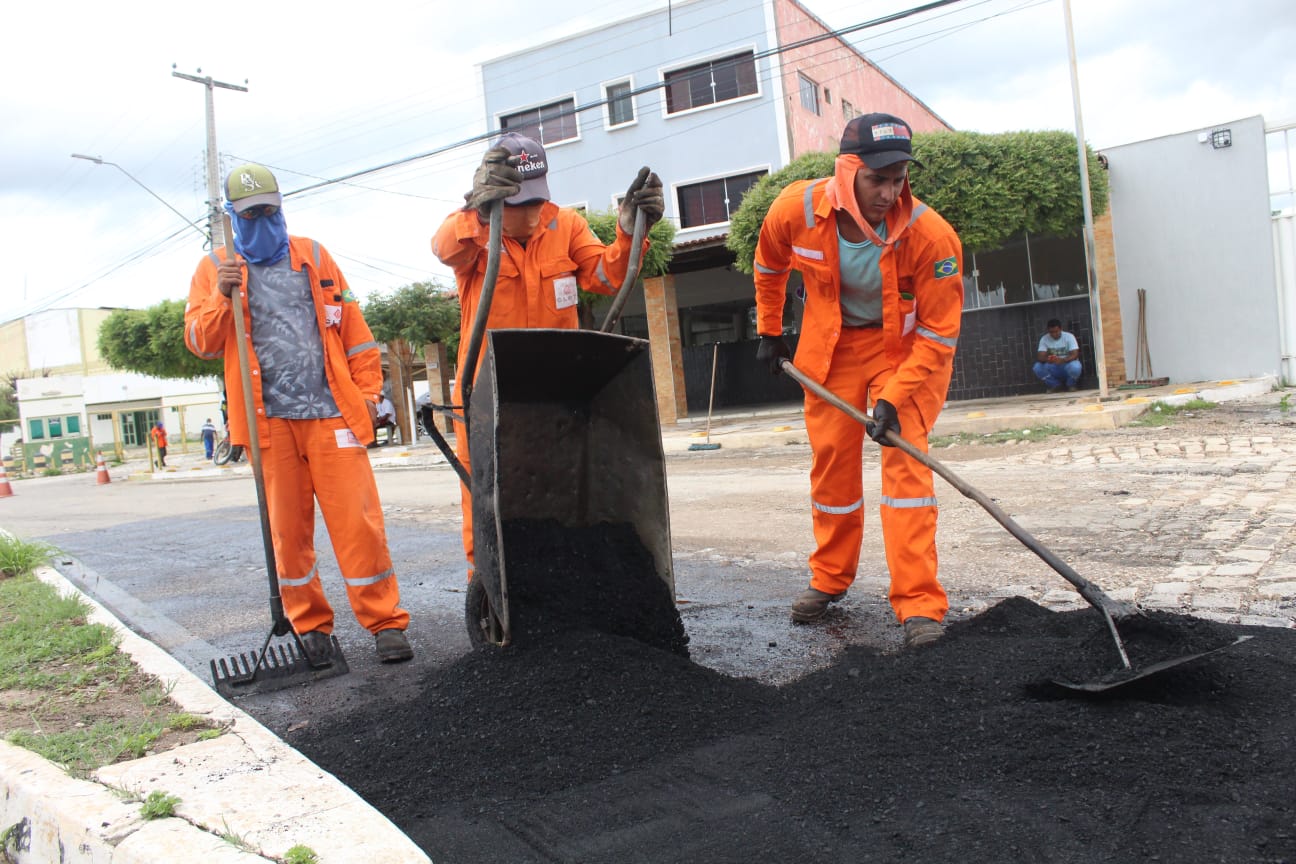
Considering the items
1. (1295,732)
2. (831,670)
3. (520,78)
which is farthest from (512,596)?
(520,78)

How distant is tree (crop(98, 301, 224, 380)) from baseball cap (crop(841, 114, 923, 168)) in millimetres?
24776

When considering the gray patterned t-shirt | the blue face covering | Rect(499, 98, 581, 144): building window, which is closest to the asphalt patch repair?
the gray patterned t-shirt

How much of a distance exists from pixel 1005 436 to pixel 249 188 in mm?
8526

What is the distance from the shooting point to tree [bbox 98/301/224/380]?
25016 mm

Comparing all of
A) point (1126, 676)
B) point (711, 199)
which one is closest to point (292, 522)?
point (1126, 676)

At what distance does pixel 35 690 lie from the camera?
3.22 m

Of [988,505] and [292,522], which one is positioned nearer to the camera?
[988,505]

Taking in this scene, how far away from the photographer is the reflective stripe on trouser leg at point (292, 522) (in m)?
3.78

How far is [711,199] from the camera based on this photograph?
79.9 feet

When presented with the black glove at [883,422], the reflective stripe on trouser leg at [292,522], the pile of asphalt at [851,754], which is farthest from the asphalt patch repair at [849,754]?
the reflective stripe on trouser leg at [292,522]

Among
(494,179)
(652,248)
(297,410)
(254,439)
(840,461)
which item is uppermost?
(652,248)

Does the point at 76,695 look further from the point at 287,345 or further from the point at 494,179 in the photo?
the point at 494,179

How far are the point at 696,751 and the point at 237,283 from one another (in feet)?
8.21

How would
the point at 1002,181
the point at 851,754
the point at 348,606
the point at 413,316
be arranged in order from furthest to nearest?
the point at 413,316
the point at 1002,181
the point at 348,606
the point at 851,754
